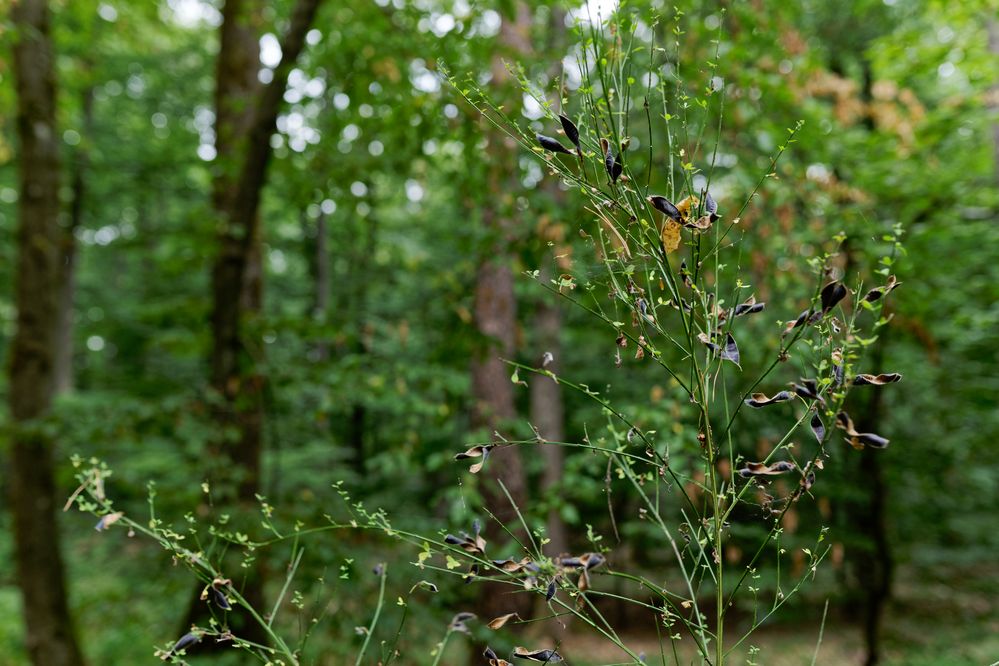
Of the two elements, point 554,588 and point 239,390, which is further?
point 239,390

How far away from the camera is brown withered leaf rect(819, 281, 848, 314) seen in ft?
3.08

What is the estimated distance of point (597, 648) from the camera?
9.82m

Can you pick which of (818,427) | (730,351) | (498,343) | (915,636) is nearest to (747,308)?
(730,351)

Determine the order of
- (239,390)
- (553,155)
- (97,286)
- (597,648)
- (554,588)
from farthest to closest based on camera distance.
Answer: (97,286) → (597,648) → (239,390) → (553,155) → (554,588)

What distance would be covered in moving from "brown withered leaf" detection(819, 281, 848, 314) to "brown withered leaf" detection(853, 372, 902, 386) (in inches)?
4.8

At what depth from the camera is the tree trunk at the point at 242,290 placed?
382 cm

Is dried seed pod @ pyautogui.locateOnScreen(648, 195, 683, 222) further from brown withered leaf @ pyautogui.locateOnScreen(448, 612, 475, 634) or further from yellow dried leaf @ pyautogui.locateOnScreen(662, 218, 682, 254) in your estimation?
brown withered leaf @ pyautogui.locateOnScreen(448, 612, 475, 634)

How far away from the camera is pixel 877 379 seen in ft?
3.23

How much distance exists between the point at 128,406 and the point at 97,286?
51.2 feet

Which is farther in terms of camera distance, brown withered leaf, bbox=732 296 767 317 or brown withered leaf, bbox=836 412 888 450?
brown withered leaf, bbox=732 296 767 317

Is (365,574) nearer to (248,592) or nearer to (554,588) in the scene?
(248,592)

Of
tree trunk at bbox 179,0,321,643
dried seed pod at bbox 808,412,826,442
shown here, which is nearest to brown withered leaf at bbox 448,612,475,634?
dried seed pod at bbox 808,412,826,442

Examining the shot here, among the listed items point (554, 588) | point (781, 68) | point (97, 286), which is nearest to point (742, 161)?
point (781, 68)

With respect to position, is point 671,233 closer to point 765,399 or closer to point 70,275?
point 765,399
